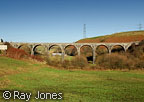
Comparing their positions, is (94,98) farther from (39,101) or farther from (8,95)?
(8,95)

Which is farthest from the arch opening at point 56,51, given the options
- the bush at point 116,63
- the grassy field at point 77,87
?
the grassy field at point 77,87

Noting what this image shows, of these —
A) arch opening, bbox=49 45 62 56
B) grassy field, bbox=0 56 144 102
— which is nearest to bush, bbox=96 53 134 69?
grassy field, bbox=0 56 144 102

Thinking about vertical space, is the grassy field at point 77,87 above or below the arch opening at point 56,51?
below

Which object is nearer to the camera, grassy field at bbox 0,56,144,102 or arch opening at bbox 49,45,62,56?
grassy field at bbox 0,56,144,102

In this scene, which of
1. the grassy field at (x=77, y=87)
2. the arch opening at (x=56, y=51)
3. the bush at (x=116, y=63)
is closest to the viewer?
the grassy field at (x=77, y=87)

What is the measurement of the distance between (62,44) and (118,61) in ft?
110

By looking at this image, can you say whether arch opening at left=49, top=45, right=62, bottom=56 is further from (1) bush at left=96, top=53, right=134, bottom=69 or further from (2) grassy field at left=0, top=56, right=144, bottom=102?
(2) grassy field at left=0, top=56, right=144, bottom=102

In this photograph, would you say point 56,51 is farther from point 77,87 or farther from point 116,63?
point 77,87

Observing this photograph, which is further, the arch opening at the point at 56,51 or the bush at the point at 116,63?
the arch opening at the point at 56,51

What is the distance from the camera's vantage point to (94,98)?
23.3 ft

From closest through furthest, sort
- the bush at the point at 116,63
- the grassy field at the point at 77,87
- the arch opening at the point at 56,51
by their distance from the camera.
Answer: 1. the grassy field at the point at 77,87
2. the bush at the point at 116,63
3. the arch opening at the point at 56,51

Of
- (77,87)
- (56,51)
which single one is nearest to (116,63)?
(77,87)

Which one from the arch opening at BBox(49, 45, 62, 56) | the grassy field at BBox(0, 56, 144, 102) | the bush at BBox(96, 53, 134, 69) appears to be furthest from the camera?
the arch opening at BBox(49, 45, 62, 56)

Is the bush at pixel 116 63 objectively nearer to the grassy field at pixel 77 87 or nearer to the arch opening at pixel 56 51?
the grassy field at pixel 77 87
